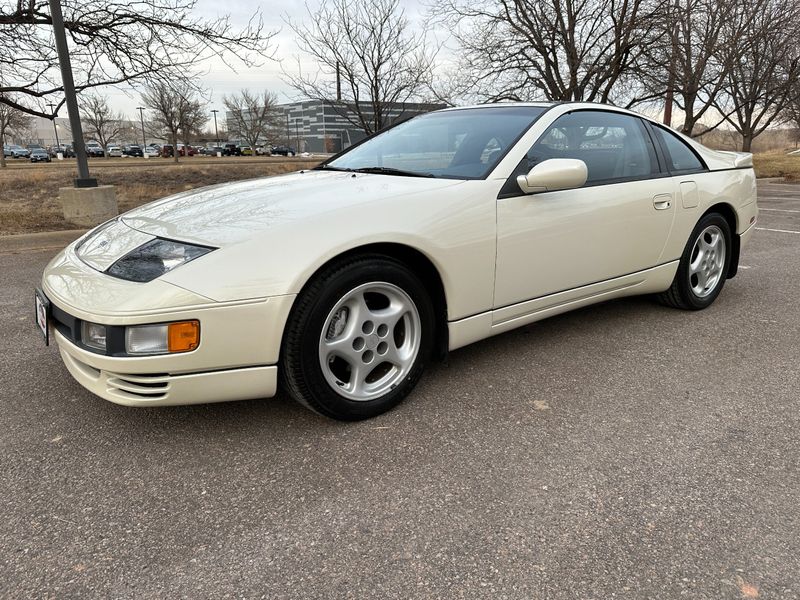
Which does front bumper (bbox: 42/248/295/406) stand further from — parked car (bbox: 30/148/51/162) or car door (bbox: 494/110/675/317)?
parked car (bbox: 30/148/51/162)

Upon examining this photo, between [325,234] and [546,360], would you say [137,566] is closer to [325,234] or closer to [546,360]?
[325,234]

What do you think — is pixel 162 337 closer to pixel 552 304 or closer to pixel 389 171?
pixel 389 171

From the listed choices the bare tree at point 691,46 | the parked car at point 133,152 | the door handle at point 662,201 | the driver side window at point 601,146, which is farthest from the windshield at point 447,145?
the parked car at point 133,152

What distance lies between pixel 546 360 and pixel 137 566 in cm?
223

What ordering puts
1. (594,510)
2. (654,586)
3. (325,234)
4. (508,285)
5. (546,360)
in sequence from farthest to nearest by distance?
1. (546,360)
2. (508,285)
3. (325,234)
4. (594,510)
5. (654,586)

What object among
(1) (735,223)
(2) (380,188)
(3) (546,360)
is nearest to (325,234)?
(2) (380,188)

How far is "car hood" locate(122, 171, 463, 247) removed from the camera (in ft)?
7.47

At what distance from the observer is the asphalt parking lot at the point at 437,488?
162cm

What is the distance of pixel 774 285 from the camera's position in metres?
4.83

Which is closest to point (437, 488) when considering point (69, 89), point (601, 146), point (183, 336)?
point (183, 336)

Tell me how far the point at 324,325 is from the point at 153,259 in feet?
2.32

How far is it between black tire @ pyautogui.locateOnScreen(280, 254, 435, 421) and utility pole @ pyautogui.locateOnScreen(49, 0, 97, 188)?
7.02 metres

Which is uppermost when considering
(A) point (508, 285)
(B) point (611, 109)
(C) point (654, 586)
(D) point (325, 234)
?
(B) point (611, 109)

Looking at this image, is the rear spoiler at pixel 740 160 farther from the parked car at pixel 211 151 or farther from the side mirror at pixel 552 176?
the parked car at pixel 211 151
